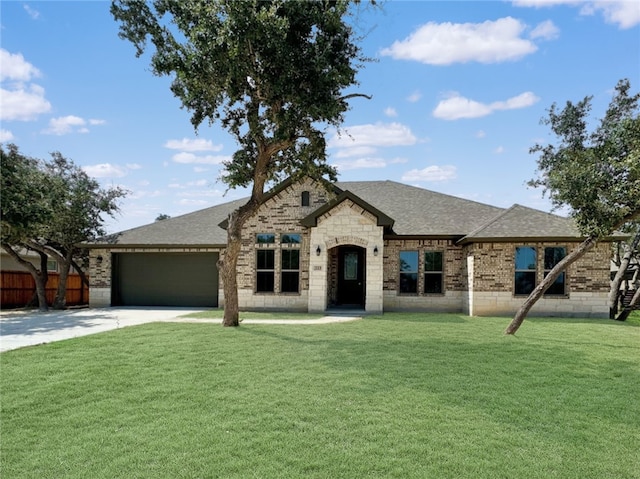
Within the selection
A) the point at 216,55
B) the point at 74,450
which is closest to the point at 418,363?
the point at 74,450

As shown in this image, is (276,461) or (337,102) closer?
(276,461)

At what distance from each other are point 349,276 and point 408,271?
2.79 meters

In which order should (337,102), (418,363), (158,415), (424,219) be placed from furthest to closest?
(424,219)
(337,102)
(418,363)
(158,415)

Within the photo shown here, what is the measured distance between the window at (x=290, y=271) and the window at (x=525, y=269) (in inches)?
330

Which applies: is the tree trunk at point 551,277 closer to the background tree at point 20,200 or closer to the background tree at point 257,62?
the background tree at point 257,62

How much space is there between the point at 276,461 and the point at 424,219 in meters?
15.0

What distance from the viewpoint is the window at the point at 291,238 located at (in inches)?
666

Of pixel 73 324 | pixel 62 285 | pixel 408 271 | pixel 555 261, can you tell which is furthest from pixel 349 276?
pixel 62 285

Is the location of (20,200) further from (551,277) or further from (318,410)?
(551,277)

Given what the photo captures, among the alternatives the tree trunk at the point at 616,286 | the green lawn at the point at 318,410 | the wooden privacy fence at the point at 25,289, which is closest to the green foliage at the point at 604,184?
the green lawn at the point at 318,410

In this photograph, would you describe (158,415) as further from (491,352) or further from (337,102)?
(337,102)

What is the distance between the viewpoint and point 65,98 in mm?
11992

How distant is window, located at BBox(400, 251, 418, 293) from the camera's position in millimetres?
Result: 17000

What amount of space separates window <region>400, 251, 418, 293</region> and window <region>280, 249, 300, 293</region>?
424cm
